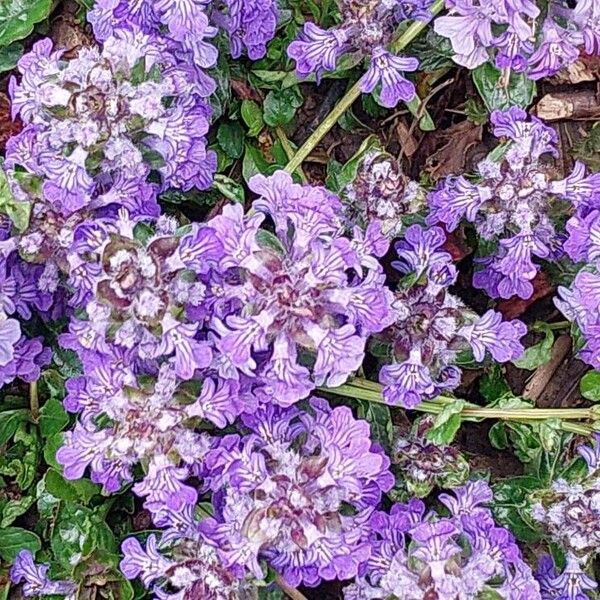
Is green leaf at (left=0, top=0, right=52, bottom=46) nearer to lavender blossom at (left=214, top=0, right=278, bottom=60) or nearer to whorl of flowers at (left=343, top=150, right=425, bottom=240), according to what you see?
lavender blossom at (left=214, top=0, right=278, bottom=60)

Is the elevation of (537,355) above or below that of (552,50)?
below

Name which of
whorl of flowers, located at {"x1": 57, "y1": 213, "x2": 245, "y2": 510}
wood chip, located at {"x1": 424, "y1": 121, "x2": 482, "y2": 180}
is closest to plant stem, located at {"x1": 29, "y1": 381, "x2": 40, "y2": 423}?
whorl of flowers, located at {"x1": 57, "y1": 213, "x2": 245, "y2": 510}

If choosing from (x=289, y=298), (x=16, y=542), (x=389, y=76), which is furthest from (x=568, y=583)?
(x=16, y=542)

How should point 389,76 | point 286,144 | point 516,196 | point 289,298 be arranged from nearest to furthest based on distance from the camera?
point 289,298 < point 516,196 < point 389,76 < point 286,144

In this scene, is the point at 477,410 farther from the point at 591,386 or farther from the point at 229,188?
the point at 229,188

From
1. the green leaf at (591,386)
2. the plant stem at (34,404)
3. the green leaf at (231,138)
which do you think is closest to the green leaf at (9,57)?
the green leaf at (231,138)

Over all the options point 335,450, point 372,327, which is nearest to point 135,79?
point 372,327

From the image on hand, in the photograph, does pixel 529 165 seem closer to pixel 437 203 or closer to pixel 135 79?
pixel 437 203

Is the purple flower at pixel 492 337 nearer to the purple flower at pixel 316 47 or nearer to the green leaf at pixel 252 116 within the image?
the purple flower at pixel 316 47
